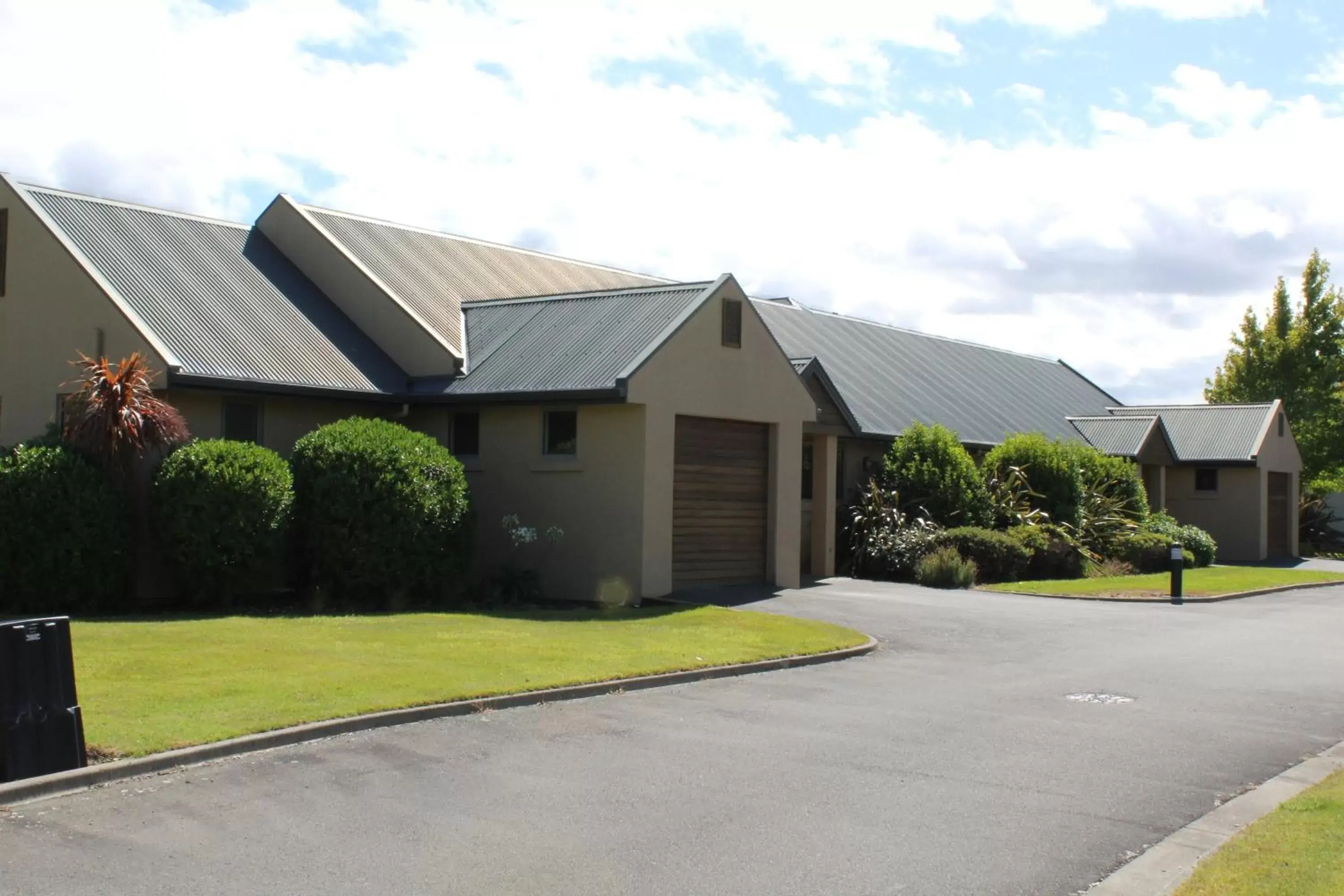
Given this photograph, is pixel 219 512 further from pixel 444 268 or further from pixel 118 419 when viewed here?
pixel 444 268

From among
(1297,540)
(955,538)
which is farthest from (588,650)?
(1297,540)

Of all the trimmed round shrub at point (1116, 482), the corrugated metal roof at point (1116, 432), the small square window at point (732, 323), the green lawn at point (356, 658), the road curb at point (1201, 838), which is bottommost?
the road curb at point (1201, 838)

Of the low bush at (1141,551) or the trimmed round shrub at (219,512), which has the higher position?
the trimmed round shrub at (219,512)

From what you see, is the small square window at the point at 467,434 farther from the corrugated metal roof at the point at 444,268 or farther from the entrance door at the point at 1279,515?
the entrance door at the point at 1279,515

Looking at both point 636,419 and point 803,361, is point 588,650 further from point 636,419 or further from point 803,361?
point 803,361

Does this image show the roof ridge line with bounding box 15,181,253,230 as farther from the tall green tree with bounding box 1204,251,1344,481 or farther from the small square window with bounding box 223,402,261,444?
the tall green tree with bounding box 1204,251,1344,481

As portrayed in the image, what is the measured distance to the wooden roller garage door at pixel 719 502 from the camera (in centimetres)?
2117

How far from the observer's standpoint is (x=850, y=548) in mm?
27375

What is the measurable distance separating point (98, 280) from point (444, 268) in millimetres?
7566

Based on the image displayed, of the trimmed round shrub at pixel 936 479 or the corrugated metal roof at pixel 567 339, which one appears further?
the trimmed round shrub at pixel 936 479

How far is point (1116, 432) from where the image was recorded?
38.7 meters

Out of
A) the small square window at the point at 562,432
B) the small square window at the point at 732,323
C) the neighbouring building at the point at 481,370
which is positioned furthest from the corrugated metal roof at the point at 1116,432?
the small square window at the point at 562,432

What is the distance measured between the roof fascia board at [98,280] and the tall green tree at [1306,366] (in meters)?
41.1

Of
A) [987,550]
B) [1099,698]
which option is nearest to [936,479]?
[987,550]
